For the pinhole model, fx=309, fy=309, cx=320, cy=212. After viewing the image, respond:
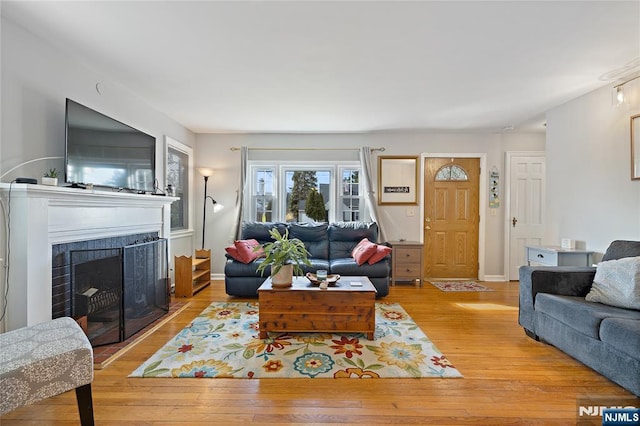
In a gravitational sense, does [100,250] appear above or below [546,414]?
above

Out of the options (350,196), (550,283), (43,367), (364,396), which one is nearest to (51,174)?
(43,367)

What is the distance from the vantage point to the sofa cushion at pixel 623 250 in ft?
8.32

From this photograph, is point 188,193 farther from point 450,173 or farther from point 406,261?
point 450,173

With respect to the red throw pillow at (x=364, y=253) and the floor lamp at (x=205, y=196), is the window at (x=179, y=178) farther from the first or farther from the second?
the red throw pillow at (x=364, y=253)

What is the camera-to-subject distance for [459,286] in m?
4.74

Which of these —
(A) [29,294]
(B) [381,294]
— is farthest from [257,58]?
(B) [381,294]

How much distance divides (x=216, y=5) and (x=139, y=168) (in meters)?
2.08

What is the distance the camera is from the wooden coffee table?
2754 millimetres

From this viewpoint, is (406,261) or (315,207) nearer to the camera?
(406,261)

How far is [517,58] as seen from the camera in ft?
8.68

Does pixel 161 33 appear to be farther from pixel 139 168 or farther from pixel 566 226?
pixel 566 226

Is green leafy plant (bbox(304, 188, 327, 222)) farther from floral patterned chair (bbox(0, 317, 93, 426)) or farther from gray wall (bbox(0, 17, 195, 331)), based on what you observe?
floral patterned chair (bbox(0, 317, 93, 426))


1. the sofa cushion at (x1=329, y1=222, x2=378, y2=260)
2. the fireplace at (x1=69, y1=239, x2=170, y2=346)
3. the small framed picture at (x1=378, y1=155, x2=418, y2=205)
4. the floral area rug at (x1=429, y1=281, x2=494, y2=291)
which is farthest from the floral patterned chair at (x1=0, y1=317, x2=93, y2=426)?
the small framed picture at (x1=378, y1=155, x2=418, y2=205)

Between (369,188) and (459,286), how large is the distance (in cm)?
205
